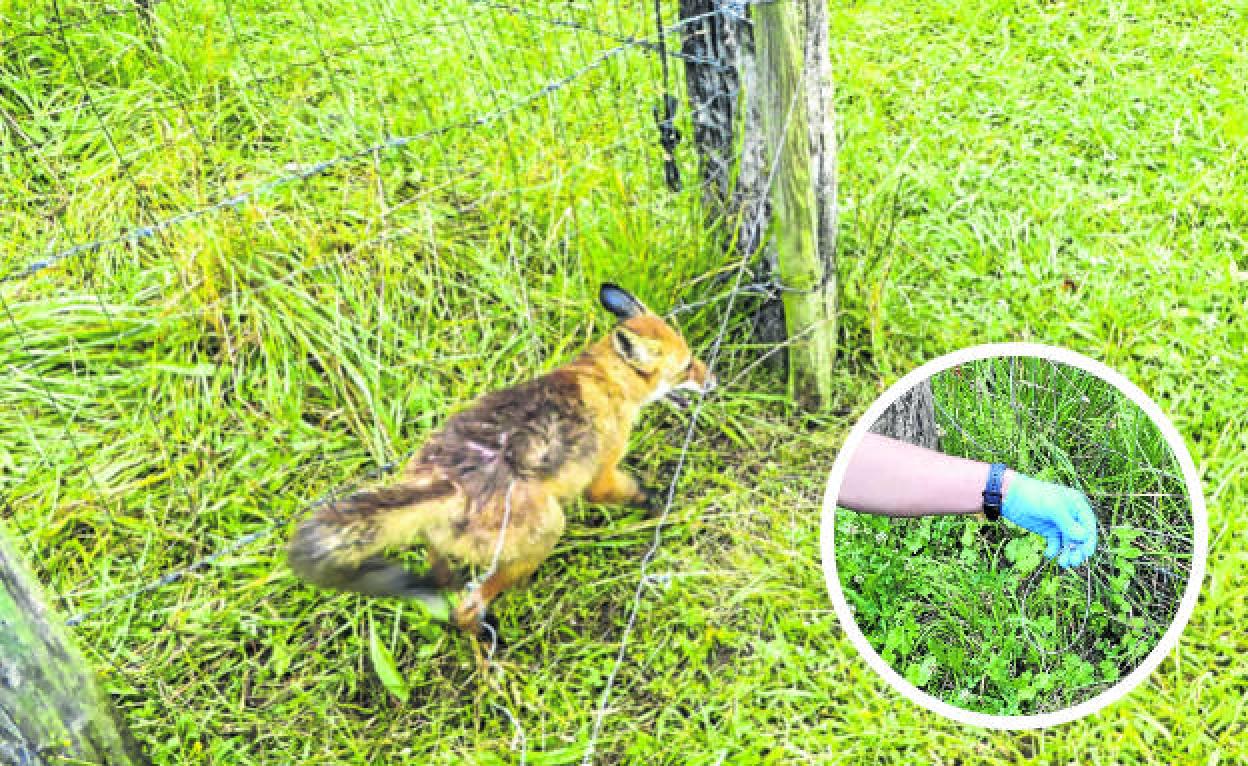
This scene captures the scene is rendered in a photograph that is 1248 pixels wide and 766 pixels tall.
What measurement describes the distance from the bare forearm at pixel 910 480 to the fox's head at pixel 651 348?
114 cm

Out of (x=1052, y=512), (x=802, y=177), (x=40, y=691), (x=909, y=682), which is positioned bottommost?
(x=909, y=682)

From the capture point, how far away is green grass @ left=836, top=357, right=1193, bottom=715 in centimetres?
247

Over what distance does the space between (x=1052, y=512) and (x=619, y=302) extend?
160 centimetres

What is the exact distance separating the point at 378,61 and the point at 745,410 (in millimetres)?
2189

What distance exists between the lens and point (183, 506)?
142 inches

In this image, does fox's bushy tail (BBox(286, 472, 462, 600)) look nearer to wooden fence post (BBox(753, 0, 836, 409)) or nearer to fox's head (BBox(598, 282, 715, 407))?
fox's head (BBox(598, 282, 715, 407))

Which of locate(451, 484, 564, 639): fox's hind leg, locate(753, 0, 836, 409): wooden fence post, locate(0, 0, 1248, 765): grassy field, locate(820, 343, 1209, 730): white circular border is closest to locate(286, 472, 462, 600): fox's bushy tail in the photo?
locate(451, 484, 564, 639): fox's hind leg

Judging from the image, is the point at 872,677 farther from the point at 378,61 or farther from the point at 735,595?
the point at 378,61

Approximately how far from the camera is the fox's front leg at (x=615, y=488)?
335cm

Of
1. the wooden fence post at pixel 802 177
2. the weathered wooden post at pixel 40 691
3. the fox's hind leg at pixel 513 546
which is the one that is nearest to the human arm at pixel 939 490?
the fox's hind leg at pixel 513 546

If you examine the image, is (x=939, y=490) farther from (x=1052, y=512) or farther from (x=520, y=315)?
(x=520, y=315)

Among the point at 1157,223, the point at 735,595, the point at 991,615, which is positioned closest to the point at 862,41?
the point at 1157,223

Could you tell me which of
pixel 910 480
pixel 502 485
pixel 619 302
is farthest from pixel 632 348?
pixel 910 480

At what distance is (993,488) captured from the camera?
2318mm
